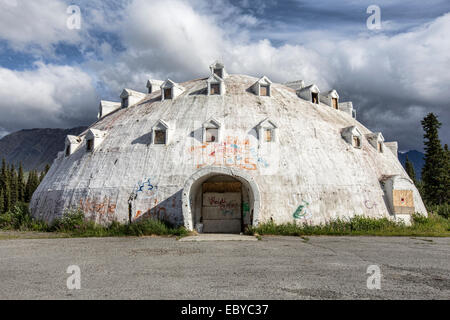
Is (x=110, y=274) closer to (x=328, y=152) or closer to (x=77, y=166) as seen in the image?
(x=77, y=166)

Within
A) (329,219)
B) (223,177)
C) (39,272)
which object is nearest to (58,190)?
(223,177)

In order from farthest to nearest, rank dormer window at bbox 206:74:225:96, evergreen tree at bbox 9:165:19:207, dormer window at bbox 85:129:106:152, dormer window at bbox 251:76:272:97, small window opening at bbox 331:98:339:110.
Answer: evergreen tree at bbox 9:165:19:207 → small window opening at bbox 331:98:339:110 → dormer window at bbox 251:76:272:97 → dormer window at bbox 206:74:225:96 → dormer window at bbox 85:129:106:152

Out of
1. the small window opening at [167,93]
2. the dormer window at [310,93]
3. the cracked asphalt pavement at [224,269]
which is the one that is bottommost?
the cracked asphalt pavement at [224,269]

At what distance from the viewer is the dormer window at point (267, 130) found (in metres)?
19.0

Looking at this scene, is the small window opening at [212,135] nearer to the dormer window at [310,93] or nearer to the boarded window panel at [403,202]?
the dormer window at [310,93]

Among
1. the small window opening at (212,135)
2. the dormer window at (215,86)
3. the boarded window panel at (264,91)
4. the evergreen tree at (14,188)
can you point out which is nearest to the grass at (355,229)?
the small window opening at (212,135)

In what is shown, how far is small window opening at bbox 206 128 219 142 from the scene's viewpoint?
18.7 meters

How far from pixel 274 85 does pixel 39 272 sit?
822 inches

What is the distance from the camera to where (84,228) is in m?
17.2

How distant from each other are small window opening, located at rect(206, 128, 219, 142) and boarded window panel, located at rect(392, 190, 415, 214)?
1186cm

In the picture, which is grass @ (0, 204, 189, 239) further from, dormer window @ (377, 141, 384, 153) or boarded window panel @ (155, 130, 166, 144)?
dormer window @ (377, 141, 384, 153)

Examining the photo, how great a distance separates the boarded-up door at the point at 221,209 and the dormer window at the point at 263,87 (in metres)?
7.41

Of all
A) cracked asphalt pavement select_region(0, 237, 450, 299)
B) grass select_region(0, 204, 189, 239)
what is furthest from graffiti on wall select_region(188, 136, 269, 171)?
cracked asphalt pavement select_region(0, 237, 450, 299)

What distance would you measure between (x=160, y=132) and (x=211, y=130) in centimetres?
323
